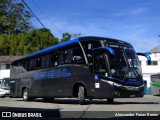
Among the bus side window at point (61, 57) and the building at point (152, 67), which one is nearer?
the bus side window at point (61, 57)

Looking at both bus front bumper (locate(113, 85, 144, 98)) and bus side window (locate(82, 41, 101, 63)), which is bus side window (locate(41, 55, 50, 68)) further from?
bus front bumper (locate(113, 85, 144, 98))

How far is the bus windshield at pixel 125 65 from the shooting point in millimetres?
17422

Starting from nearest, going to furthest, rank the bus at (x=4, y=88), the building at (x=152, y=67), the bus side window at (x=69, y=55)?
the bus side window at (x=69, y=55) → the bus at (x=4, y=88) → the building at (x=152, y=67)

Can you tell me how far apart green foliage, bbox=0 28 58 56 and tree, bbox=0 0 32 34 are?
41.3 feet

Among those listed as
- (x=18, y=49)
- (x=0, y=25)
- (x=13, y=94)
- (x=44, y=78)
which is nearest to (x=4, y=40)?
(x=18, y=49)

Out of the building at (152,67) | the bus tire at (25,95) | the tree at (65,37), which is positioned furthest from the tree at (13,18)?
the bus tire at (25,95)

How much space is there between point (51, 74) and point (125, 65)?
576 centimetres

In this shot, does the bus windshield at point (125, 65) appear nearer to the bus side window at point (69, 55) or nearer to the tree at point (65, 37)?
the bus side window at point (69, 55)

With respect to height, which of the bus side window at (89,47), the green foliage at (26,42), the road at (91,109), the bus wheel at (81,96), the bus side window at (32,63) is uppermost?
the green foliage at (26,42)

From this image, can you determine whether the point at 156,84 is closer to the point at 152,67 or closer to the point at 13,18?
the point at 152,67

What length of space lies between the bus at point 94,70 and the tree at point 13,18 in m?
68.1

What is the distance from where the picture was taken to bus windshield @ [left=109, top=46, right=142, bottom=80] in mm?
17422

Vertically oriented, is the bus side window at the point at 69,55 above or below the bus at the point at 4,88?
above

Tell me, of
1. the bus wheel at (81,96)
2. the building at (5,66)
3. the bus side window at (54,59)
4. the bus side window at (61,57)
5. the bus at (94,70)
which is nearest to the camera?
the bus at (94,70)
